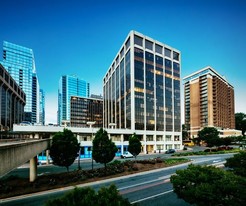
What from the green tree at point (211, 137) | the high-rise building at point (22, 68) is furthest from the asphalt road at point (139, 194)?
the high-rise building at point (22, 68)

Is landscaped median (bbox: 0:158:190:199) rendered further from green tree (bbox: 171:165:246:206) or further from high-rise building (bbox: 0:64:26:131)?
high-rise building (bbox: 0:64:26:131)

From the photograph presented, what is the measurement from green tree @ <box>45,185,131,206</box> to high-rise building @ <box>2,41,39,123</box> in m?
197

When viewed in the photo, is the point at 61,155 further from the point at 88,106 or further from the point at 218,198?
the point at 88,106

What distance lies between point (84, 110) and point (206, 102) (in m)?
97.6

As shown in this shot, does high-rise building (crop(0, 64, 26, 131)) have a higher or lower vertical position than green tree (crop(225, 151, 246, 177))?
higher

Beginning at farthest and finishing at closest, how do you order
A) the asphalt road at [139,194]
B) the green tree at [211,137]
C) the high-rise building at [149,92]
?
the high-rise building at [149,92] < the green tree at [211,137] < the asphalt road at [139,194]

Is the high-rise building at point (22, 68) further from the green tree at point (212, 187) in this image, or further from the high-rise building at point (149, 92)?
the green tree at point (212, 187)

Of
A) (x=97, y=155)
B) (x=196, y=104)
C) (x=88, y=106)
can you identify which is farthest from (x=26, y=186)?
(x=88, y=106)

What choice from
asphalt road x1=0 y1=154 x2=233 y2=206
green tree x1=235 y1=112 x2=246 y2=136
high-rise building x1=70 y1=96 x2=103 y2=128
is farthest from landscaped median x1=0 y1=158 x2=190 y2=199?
green tree x1=235 y1=112 x2=246 y2=136

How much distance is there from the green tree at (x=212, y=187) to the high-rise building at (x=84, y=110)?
505 feet

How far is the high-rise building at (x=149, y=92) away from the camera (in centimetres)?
7919

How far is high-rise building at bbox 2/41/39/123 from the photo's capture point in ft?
580

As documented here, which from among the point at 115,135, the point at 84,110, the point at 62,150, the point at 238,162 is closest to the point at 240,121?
the point at 84,110

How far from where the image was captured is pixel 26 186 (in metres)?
22.5
